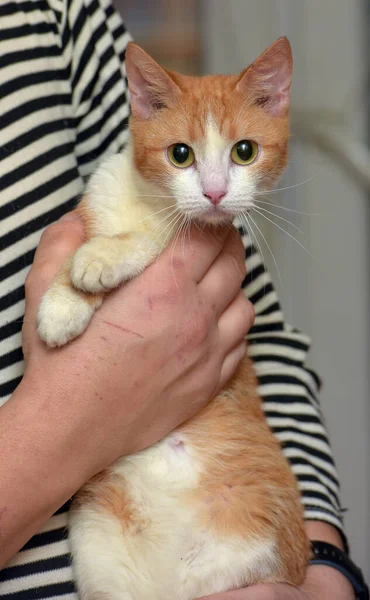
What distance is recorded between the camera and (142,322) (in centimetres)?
99

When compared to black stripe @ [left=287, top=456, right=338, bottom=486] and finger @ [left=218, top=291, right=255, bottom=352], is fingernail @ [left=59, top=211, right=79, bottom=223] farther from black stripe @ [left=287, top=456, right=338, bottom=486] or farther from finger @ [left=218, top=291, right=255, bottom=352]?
black stripe @ [left=287, top=456, right=338, bottom=486]

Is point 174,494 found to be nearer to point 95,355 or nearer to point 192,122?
point 95,355

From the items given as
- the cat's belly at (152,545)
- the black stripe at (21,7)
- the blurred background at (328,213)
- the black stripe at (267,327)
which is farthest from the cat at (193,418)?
the blurred background at (328,213)

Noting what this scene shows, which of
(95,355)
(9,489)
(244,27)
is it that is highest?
(244,27)

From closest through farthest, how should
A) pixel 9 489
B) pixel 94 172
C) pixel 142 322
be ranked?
pixel 9 489, pixel 142 322, pixel 94 172

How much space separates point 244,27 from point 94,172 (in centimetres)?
193

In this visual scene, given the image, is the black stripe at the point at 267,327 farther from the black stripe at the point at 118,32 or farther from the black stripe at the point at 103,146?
the black stripe at the point at 118,32

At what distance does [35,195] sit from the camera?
1.11m

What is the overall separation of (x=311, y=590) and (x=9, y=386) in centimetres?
56

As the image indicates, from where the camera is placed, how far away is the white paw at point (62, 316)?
38.2 inches

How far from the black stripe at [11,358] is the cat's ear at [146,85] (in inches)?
17.9

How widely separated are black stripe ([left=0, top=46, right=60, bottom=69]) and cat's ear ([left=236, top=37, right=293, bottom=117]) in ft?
1.09

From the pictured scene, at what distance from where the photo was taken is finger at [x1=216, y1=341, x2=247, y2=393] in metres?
1.14

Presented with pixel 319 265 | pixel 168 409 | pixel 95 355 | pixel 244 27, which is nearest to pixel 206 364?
pixel 168 409
